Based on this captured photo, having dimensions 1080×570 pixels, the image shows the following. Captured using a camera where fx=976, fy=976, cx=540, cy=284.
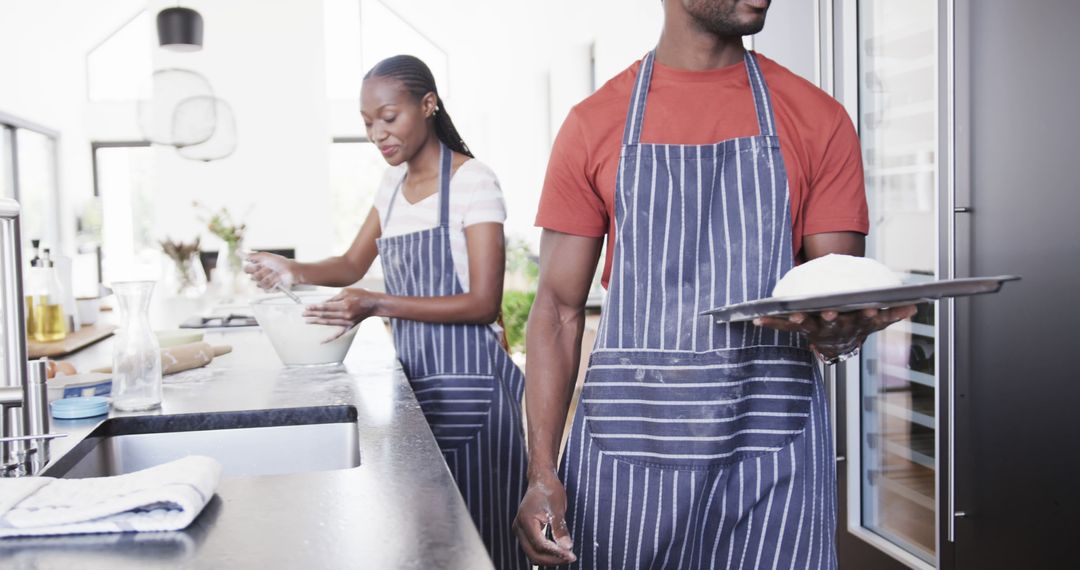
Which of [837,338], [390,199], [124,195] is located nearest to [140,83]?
[124,195]

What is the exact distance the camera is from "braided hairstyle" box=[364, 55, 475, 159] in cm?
220

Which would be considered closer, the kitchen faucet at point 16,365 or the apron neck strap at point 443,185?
the kitchen faucet at point 16,365

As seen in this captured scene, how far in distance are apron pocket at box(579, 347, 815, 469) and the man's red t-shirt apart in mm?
172

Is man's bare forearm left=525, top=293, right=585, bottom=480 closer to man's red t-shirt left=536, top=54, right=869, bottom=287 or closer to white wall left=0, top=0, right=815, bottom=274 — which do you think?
man's red t-shirt left=536, top=54, right=869, bottom=287

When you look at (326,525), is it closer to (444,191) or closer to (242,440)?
(242,440)

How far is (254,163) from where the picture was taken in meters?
6.48

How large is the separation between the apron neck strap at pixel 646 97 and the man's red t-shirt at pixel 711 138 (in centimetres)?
1

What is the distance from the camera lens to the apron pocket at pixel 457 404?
2143mm

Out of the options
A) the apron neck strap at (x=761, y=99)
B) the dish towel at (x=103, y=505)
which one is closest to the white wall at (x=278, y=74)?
the apron neck strap at (x=761, y=99)

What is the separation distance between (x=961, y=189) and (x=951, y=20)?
0.37 metres

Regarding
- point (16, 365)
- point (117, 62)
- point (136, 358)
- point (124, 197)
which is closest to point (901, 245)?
point (136, 358)

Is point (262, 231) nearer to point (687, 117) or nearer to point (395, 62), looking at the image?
point (395, 62)

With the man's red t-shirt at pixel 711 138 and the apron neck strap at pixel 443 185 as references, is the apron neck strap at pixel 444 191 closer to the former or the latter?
the apron neck strap at pixel 443 185

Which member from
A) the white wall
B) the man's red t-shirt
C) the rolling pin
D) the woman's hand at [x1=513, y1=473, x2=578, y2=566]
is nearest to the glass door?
the man's red t-shirt
